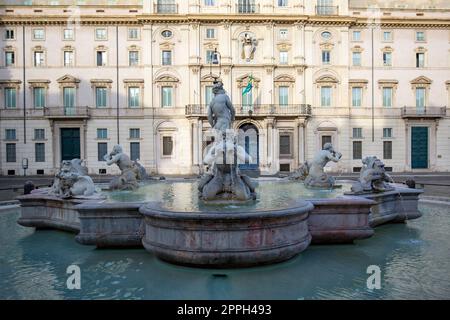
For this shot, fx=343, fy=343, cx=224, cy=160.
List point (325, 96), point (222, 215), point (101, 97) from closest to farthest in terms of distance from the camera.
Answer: point (222, 215) → point (101, 97) → point (325, 96)

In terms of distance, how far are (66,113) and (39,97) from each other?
3152 millimetres

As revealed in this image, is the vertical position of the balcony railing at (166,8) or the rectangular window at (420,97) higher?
the balcony railing at (166,8)

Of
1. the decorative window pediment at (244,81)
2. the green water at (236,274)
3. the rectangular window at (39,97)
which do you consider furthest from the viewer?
the rectangular window at (39,97)

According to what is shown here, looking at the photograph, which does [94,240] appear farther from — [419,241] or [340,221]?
[419,241]

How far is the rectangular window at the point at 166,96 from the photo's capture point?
105 ft

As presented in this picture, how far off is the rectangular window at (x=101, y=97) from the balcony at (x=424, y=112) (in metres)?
28.2

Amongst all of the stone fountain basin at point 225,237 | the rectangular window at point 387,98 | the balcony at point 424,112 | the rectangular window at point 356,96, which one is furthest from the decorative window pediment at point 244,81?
the stone fountain basin at point 225,237

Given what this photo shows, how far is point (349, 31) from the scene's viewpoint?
32656 mm

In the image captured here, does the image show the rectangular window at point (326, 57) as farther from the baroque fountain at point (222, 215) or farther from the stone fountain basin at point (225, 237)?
the stone fountain basin at point (225, 237)

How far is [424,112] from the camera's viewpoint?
32.6 metres

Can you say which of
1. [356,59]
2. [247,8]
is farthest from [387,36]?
[247,8]

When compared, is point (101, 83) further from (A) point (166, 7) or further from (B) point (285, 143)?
(B) point (285, 143)

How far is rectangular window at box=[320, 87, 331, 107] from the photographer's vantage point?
3247 centimetres
